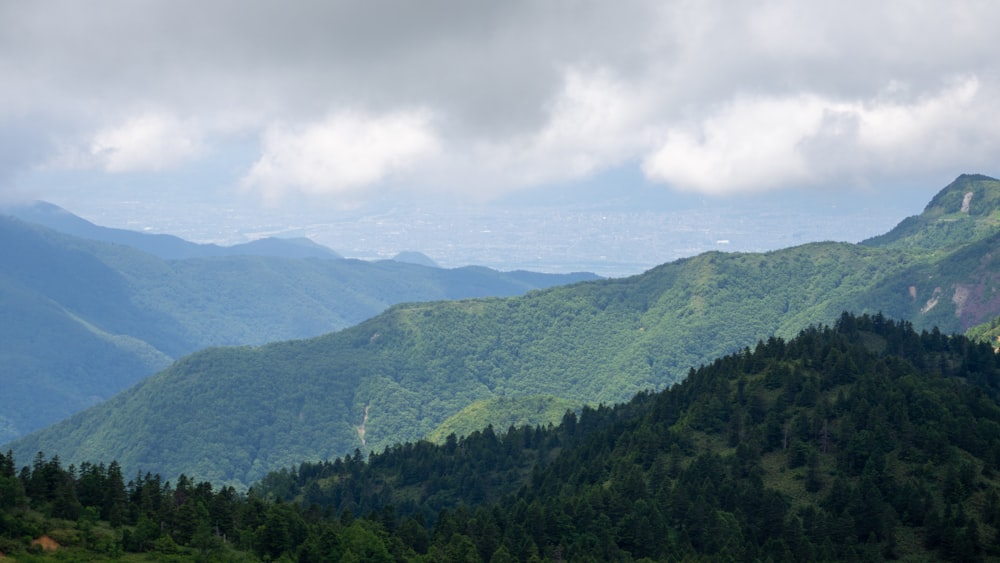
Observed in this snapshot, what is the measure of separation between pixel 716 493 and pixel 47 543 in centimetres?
6783

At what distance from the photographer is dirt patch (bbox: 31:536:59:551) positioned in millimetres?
89500

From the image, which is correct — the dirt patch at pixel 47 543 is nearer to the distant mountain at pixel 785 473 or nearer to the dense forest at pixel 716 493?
the dense forest at pixel 716 493

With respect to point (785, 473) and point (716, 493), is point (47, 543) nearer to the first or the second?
point (716, 493)

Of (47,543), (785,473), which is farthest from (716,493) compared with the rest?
(47,543)

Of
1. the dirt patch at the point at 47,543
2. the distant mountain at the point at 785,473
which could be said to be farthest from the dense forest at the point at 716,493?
the dirt patch at the point at 47,543

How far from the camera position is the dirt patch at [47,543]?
89500 millimetres

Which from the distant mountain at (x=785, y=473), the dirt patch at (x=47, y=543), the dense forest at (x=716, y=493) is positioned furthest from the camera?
the distant mountain at (x=785, y=473)

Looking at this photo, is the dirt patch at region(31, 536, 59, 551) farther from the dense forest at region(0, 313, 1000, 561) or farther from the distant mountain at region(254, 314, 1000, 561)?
the distant mountain at region(254, 314, 1000, 561)

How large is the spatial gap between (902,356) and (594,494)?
62.0m

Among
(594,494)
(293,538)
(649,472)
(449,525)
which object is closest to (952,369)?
(649,472)

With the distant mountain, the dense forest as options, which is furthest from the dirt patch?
the distant mountain

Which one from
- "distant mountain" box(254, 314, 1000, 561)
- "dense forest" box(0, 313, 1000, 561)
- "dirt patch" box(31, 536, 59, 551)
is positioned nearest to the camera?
"dirt patch" box(31, 536, 59, 551)

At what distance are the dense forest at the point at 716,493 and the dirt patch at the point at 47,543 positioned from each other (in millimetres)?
506

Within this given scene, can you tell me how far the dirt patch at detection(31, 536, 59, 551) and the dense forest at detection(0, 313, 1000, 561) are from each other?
19.9 inches
